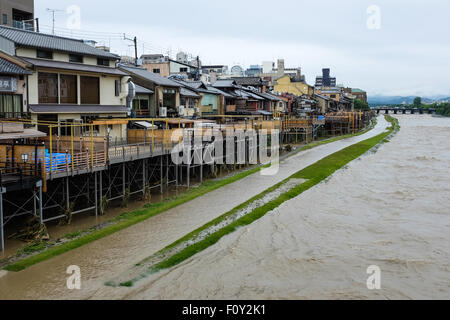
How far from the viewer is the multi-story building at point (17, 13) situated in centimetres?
4241

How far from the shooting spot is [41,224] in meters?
19.1

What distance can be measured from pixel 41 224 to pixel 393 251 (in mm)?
14958

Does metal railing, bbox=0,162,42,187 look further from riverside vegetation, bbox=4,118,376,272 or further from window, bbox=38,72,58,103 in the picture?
window, bbox=38,72,58,103

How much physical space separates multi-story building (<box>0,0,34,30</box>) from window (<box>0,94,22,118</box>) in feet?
62.3

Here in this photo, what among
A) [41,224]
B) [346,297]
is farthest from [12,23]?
[346,297]

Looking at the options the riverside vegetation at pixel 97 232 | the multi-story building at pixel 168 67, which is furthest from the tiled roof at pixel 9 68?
the multi-story building at pixel 168 67

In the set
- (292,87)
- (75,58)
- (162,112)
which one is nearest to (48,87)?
(75,58)

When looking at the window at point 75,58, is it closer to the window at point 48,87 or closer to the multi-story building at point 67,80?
the multi-story building at point 67,80

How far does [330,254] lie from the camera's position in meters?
18.7

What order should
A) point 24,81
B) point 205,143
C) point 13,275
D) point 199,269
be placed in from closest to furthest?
point 13,275 → point 199,269 → point 24,81 → point 205,143

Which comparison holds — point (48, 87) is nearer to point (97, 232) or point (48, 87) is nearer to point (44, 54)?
point (44, 54)

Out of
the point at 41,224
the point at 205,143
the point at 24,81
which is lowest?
the point at 41,224
